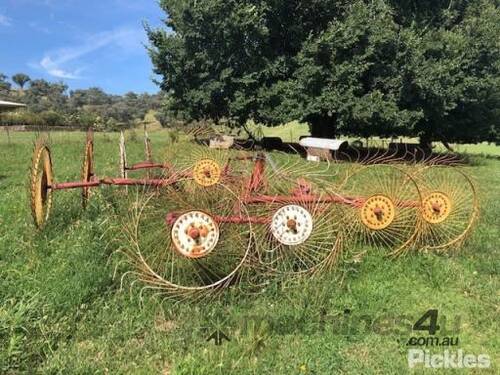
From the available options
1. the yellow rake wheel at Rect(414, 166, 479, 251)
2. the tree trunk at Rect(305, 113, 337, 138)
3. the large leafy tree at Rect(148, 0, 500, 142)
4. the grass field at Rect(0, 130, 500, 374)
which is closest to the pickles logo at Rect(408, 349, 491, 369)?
the grass field at Rect(0, 130, 500, 374)

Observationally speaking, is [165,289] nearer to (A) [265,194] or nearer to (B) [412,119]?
(A) [265,194]

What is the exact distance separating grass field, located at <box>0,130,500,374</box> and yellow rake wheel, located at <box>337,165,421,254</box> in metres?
0.31

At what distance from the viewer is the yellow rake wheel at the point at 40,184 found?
17.9 ft

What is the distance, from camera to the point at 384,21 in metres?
20.7

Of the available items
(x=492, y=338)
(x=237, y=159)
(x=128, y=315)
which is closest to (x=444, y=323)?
(x=492, y=338)

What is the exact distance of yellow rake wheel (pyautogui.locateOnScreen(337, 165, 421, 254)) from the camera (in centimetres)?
508

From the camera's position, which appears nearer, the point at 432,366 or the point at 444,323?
the point at 432,366

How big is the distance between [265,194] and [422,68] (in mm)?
17127

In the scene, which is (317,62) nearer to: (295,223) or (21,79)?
(295,223)

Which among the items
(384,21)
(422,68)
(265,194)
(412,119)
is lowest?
(265,194)

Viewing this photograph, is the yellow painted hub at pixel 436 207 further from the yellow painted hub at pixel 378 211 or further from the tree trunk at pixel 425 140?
the tree trunk at pixel 425 140

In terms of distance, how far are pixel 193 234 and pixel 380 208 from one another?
7.21ft

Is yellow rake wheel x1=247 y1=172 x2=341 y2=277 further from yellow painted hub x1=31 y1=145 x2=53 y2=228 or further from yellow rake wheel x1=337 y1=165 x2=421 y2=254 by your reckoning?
yellow painted hub x1=31 y1=145 x2=53 y2=228

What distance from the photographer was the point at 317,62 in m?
19.8
